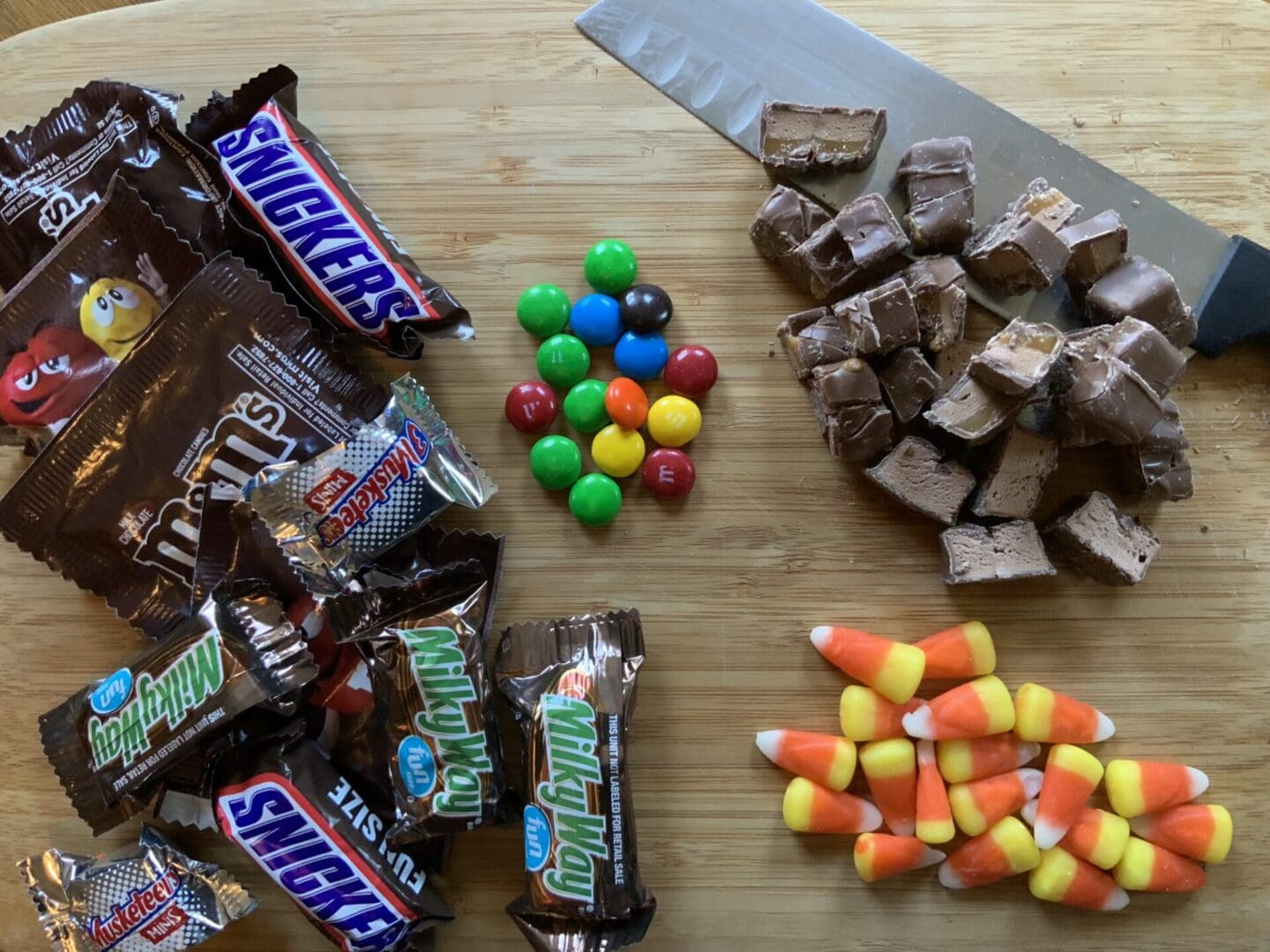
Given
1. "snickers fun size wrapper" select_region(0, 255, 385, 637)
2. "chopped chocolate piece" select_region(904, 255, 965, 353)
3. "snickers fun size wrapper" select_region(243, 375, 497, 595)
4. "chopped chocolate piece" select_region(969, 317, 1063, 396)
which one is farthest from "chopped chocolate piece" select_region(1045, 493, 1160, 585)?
"snickers fun size wrapper" select_region(0, 255, 385, 637)

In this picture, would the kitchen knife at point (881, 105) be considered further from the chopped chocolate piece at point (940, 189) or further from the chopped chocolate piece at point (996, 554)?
the chopped chocolate piece at point (996, 554)

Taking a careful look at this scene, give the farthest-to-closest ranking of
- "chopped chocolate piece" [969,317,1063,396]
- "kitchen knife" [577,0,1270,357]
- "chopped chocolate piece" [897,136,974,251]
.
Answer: "kitchen knife" [577,0,1270,357], "chopped chocolate piece" [897,136,974,251], "chopped chocolate piece" [969,317,1063,396]

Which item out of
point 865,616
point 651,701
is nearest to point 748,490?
point 865,616

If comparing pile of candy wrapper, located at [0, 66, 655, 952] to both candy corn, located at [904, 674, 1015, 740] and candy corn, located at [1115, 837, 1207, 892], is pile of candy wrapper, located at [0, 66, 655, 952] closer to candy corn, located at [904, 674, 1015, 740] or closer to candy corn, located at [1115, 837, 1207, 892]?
candy corn, located at [904, 674, 1015, 740]

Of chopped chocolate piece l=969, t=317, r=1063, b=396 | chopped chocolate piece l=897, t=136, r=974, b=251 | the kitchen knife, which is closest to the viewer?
chopped chocolate piece l=969, t=317, r=1063, b=396

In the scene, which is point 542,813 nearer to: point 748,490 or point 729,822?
point 729,822

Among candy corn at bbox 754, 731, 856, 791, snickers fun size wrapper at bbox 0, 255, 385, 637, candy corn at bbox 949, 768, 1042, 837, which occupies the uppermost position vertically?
snickers fun size wrapper at bbox 0, 255, 385, 637
